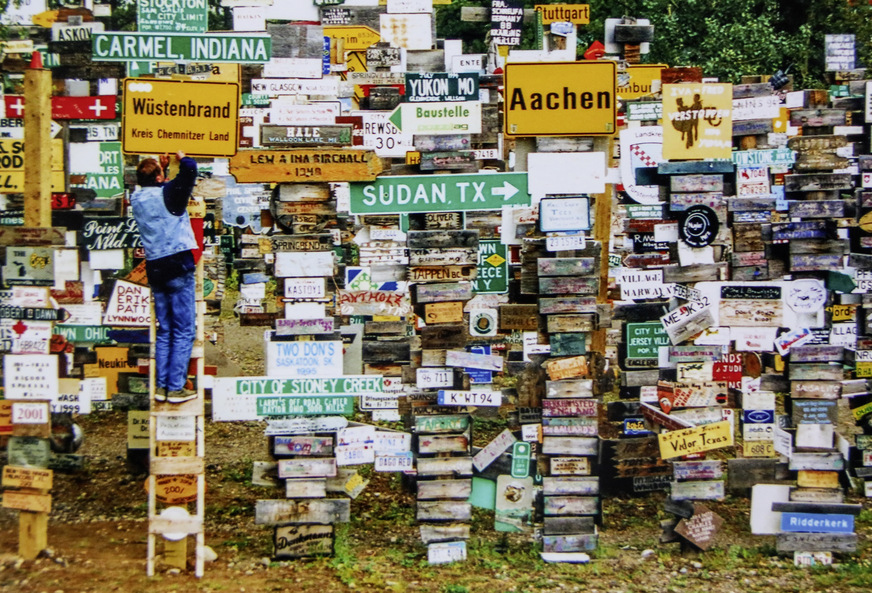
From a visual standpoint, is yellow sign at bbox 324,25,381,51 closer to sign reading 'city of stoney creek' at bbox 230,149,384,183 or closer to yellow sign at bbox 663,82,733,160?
sign reading 'city of stoney creek' at bbox 230,149,384,183

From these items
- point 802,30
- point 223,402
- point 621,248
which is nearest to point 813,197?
point 621,248

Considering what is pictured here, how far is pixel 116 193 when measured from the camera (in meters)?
10.7

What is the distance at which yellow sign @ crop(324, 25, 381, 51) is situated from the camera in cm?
1681

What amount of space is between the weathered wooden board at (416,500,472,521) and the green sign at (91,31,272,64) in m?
4.23

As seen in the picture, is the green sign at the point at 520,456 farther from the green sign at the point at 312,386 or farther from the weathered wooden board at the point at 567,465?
the green sign at the point at 312,386

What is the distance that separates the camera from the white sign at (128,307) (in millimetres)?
10414

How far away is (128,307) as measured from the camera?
10.4 m

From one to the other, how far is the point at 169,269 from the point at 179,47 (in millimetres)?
1960

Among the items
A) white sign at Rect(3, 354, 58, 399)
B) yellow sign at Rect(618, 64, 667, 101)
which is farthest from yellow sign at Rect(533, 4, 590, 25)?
white sign at Rect(3, 354, 58, 399)

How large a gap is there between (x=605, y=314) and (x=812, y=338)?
2087mm

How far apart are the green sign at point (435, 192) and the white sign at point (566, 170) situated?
0.15 meters

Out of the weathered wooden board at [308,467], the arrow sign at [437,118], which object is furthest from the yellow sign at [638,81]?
the weathered wooden board at [308,467]

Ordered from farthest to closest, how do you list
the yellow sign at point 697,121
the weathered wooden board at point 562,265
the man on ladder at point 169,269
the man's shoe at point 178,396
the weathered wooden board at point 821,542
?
the weathered wooden board at point 821,542 < the yellow sign at point 697,121 < the weathered wooden board at point 562,265 < the man's shoe at point 178,396 < the man on ladder at point 169,269

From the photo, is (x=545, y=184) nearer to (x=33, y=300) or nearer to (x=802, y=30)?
(x=33, y=300)
